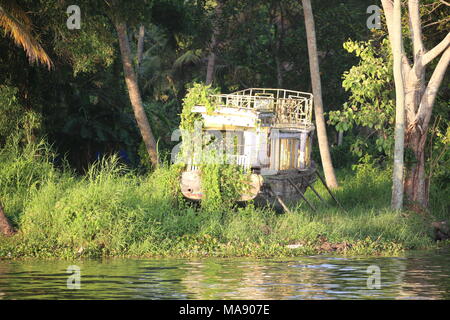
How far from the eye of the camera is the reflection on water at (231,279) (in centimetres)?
1583

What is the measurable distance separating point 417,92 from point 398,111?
1469mm

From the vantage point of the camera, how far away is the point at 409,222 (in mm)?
25188

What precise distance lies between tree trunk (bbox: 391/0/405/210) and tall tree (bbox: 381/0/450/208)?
565 millimetres

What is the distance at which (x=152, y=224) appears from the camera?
21938 millimetres

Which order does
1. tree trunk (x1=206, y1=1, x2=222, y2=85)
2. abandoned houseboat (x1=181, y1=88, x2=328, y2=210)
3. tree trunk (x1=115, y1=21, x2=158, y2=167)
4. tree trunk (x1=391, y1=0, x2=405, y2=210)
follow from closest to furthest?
abandoned houseboat (x1=181, y1=88, x2=328, y2=210)
tree trunk (x1=391, y1=0, x2=405, y2=210)
tree trunk (x1=115, y1=21, x2=158, y2=167)
tree trunk (x1=206, y1=1, x2=222, y2=85)

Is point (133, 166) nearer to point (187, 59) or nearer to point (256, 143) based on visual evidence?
point (256, 143)

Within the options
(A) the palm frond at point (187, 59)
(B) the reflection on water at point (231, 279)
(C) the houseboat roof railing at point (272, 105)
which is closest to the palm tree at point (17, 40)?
(B) the reflection on water at point (231, 279)

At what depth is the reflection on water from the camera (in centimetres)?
1583

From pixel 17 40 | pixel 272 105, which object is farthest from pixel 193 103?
pixel 17 40

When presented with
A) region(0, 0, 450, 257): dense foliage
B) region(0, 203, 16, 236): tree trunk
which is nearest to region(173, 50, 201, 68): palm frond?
region(0, 0, 450, 257): dense foliage

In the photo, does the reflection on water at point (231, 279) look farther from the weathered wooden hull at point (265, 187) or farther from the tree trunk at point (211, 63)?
the tree trunk at point (211, 63)

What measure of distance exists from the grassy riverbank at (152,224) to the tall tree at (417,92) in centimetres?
155

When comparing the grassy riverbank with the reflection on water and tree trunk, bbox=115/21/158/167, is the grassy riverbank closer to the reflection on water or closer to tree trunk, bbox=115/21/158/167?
the reflection on water
